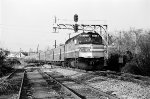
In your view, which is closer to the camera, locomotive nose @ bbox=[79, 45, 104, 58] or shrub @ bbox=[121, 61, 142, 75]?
locomotive nose @ bbox=[79, 45, 104, 58]

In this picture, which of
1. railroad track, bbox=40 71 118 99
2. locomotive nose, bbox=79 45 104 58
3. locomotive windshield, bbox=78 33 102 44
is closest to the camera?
railroad track, bbox=40 71 118 99

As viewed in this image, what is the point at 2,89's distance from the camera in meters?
13.0

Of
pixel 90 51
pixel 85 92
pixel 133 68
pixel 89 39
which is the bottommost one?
pixel 85 92

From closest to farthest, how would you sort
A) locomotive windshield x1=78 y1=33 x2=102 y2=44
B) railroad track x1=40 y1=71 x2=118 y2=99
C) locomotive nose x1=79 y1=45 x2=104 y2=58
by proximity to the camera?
railroad track x1=40 y1=71 x2=118 y2=99, locomotive nose x1=79 y1=45 x2=104 y2=58, locomotive windshield x1=78 y1=33 x2=102 y2=44

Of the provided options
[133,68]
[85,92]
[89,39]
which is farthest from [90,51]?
[85,92]

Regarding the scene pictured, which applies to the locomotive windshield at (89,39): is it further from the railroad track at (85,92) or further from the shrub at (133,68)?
the railroad track at (85,92)

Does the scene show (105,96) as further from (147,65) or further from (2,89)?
(147,65)

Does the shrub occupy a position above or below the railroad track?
above

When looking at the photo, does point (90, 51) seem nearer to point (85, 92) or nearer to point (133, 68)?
point (133, 68)

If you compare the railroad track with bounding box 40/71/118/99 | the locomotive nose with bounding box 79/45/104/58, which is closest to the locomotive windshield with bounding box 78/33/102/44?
the locomotive nose with bounding box 79/45/104/58

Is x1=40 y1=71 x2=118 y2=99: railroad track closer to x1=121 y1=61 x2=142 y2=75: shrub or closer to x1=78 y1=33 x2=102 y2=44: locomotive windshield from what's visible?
x1=78 y1=33 x2=102 y2=44: locomotive windshield

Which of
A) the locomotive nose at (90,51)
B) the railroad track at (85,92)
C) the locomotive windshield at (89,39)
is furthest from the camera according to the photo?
the locomotive windshield at (89,39)

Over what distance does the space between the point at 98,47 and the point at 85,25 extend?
33.9 feet

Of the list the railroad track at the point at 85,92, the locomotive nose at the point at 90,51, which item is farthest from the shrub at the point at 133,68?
the railroad track at the point at 85,92
